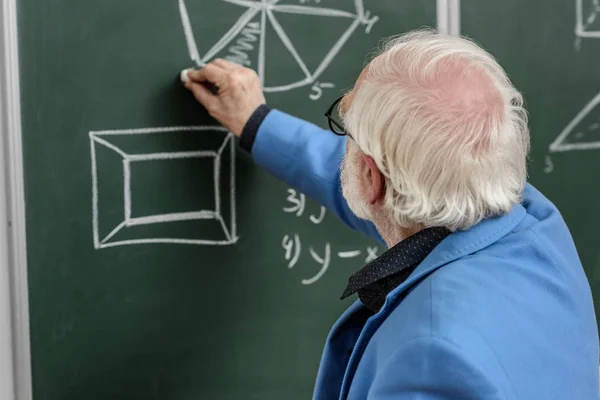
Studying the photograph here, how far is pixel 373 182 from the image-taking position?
0.98 metres

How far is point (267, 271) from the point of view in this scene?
4.83 feet

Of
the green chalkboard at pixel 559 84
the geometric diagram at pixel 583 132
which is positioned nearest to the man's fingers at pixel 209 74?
the green chalkboard at pixel 559 84

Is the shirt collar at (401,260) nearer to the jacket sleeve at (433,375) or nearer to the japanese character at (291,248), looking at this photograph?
the jacket sleeve at (433,375)

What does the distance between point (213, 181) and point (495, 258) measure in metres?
0.66

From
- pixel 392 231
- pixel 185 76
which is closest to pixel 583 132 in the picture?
pixel 392 231

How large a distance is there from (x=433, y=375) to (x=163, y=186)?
741 millimetres

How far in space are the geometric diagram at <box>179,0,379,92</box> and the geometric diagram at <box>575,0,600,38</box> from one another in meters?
0.49

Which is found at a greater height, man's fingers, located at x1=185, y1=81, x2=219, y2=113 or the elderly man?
man's fingers, located at x1=185, y1=81, x2=219, y2=113

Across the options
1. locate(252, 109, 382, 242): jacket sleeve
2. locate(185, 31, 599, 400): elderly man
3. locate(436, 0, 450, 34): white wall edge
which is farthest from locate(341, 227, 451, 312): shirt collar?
locate(436, 0, 450, 34): white wall edge

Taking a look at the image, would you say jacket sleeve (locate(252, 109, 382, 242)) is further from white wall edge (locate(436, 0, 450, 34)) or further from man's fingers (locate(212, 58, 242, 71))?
white wall edge (locate(436, 0, 450, 34))

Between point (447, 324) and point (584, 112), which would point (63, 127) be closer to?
point (447, 324)

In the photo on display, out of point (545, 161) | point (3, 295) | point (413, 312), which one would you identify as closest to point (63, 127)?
point (3, 295)

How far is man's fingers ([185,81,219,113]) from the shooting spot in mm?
1325

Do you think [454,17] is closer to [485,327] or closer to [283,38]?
[283,38]
